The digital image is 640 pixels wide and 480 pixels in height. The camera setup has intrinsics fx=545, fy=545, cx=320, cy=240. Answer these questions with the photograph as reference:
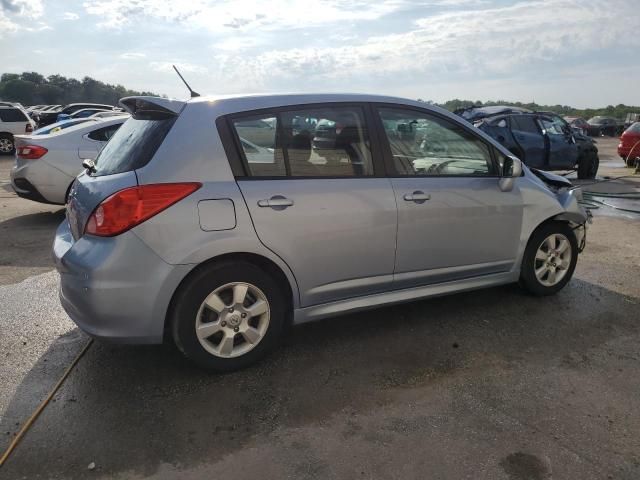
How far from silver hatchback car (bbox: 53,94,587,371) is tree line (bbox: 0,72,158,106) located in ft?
233

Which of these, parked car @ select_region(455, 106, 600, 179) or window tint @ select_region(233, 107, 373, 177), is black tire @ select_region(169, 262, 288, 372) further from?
parked car @ select_region(455, 106, 600, 179)

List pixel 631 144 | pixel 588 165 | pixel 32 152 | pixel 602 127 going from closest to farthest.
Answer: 1. pixel 32 152
2. pixel 588 165
3. pixel 631 144
4. pixel 602 127

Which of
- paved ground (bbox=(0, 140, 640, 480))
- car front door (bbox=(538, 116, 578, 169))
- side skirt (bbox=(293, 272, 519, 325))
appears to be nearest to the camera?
paved ground (bbox=(0, 140, 640, 480))

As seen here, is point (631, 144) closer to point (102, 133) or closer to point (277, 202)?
point (102, 133)

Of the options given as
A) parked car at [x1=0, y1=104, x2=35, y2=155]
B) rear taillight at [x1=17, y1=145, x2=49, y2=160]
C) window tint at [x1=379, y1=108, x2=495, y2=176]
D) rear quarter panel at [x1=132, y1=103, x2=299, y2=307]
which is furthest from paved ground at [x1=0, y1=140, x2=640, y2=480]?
parked car at [x1=0, y1=104, x2=35, y2=155]

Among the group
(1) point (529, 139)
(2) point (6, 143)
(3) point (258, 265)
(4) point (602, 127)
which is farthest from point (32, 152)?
(4) point (602, 127)

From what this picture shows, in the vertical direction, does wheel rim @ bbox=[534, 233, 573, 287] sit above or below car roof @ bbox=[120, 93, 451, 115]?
below

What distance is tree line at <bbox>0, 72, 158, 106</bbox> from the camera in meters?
73.1

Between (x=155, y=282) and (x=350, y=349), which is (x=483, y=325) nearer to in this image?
(x=350, y=349)

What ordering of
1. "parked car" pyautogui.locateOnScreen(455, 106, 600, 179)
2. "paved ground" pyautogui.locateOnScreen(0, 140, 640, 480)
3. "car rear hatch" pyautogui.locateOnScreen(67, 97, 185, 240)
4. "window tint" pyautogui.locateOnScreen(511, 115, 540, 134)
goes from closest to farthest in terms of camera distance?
"paved ground" pyautogui.locateOnScreen(0, 140, 640, 480) → "car rear hatch" pyautogui.locateOnScreen(67, 97, 185, 240) → "parked car" pyautogui.locateOnScreen(455, 106, 600, 179) → "window tint" pyautogui.locateOnScreen(511, 115, 540, 134)

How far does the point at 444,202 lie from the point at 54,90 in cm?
8144

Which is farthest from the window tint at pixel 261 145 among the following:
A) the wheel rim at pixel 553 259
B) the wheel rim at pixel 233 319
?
the wheel rim at pixel 553 259

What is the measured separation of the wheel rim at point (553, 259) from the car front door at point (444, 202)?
349mm

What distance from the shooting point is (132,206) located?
298cm
